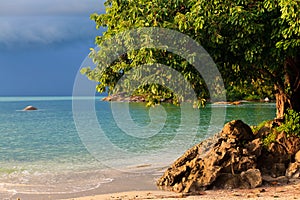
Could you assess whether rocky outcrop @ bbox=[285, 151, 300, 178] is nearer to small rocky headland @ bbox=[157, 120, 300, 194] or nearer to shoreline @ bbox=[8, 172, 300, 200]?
small rocky headland @ bbox=[157, 120, 300, 194]

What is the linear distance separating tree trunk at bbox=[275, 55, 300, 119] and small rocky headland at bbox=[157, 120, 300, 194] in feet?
4.61

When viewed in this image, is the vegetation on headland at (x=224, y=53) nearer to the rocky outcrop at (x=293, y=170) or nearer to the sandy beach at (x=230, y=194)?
the rocky outcrop at (x=293, y=170)

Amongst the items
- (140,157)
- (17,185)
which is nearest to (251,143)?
(17,185)

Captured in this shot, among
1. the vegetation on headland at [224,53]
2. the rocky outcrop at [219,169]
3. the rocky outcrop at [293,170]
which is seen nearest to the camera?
the vegetation on headland at [224,53]

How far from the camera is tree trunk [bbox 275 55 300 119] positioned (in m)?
14.6

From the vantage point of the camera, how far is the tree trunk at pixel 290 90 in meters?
14.6

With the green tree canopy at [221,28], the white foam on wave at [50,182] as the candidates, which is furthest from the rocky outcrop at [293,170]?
the white foam on wave at [50,182]

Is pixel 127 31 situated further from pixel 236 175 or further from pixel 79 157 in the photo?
pixel 79 157

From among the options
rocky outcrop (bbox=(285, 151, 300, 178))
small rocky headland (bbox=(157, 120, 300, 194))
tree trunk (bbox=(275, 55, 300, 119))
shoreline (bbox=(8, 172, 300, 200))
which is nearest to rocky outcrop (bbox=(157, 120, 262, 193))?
small rocky headland (bbox=(157, 120, 300, 194))

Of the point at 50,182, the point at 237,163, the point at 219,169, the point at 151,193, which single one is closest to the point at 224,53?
the point at 237,163

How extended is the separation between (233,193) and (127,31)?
5079 mm

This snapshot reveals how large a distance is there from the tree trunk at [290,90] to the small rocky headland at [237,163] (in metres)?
1.40

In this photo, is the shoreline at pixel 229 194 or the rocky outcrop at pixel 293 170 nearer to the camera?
the shoreline at pixel 229 194

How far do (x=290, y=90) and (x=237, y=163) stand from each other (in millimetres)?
4429
